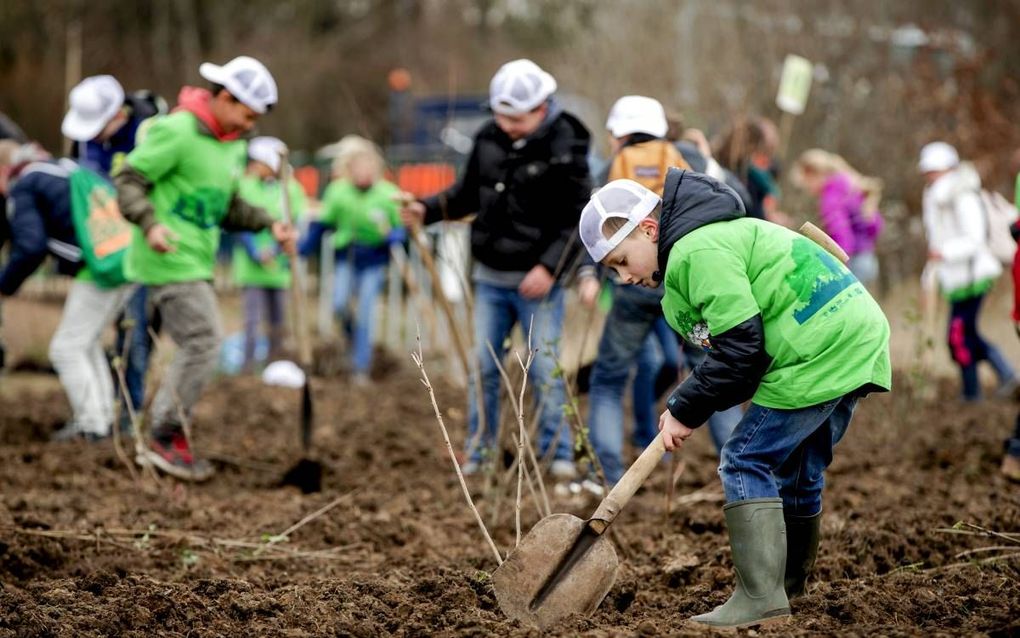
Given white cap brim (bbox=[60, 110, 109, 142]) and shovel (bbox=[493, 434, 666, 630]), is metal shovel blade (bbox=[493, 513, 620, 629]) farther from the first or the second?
white cap brim (bbox=[60, 110, 109, 142])

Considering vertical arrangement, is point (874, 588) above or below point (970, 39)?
below

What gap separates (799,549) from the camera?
3.99 meters

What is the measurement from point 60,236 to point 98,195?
0.31m

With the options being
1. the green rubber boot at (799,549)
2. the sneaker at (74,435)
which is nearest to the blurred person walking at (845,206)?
the sneaker at (74,435)

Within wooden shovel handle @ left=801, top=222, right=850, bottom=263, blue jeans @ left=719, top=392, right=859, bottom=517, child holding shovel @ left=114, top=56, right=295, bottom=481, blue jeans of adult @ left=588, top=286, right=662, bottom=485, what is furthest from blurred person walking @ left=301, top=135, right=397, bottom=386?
blue jeans @ left=719, top=392, right=859, bottom=517

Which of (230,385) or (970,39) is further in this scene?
(970,39)

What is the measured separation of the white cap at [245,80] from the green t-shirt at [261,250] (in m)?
4.28

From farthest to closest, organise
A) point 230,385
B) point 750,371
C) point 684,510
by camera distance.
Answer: point 230,385, point 684,510, point 750,371

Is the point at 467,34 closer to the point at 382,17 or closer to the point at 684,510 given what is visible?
the point at 382,17

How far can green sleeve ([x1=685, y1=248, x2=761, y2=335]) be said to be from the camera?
11.4ft

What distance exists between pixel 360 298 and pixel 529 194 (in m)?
4.64

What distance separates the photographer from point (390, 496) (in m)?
6.04

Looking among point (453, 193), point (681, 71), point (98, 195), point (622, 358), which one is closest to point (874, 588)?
point (622, 358)

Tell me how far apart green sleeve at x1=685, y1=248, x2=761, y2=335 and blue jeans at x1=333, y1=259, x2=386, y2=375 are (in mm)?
7127
